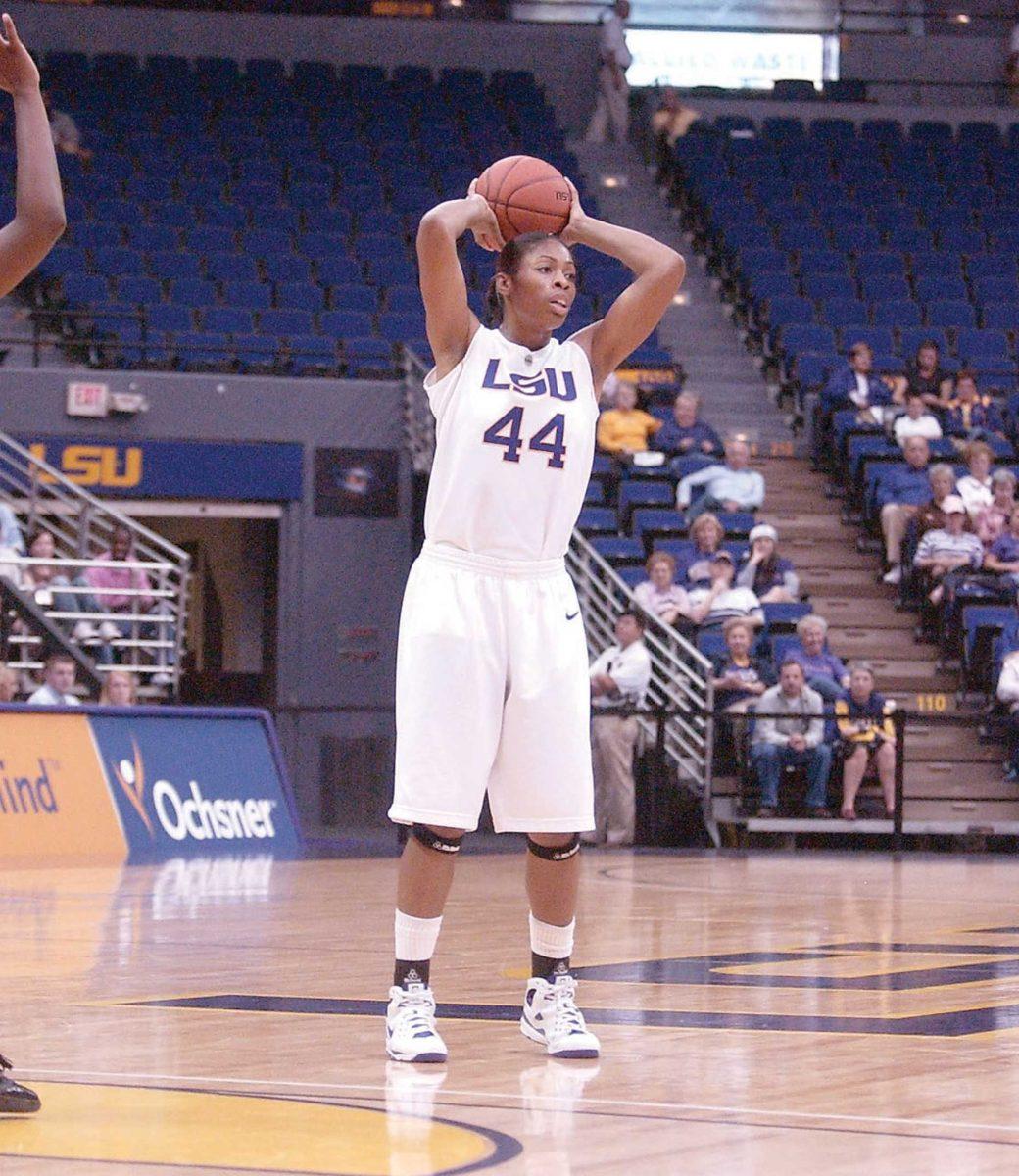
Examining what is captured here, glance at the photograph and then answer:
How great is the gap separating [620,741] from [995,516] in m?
4.21

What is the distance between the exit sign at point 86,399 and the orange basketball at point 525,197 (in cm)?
1303

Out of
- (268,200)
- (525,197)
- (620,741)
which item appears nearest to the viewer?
(525,197)

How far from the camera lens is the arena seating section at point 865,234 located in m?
21.3

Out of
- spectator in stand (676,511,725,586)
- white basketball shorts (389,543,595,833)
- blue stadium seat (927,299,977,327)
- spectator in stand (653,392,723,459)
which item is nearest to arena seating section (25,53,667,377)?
spectator in stand (653,392,723,459)

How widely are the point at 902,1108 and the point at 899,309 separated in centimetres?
1848

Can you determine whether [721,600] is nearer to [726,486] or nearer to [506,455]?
[726,486]

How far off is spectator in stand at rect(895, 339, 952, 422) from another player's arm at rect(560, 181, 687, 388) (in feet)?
47.4

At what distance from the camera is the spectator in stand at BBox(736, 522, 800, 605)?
16.7 meters

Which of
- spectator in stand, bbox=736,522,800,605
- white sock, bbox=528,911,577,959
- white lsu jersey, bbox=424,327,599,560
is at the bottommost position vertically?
white sock, bbox=528,911,577,959

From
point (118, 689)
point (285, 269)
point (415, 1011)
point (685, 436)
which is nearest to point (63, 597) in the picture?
point (118, 689)

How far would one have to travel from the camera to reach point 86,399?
1789 cm

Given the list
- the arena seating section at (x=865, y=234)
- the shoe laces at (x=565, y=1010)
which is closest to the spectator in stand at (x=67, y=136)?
the arena seating section at (x=865, y=234)

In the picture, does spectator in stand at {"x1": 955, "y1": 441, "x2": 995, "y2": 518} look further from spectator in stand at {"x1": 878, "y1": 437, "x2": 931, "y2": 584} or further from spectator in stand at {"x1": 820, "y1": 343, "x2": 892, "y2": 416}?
spectator in stand at {"x1": 820, "y1": 343, "x2": 892, "y2": 416}

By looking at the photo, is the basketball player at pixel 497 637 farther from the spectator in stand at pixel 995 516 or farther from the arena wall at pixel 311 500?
the arena wall at pixel 311 500
